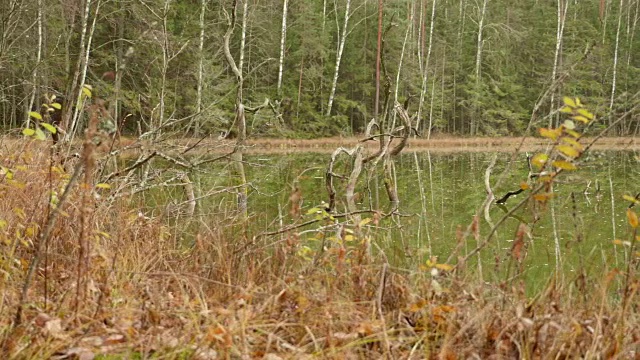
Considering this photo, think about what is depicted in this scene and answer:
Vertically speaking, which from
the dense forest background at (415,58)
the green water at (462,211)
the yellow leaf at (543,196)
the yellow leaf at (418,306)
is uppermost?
the dense forest background at (415,58)

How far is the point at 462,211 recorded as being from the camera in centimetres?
924

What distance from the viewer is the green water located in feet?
11.8

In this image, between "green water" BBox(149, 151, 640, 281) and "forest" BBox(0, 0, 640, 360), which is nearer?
"forest" BBox(0, 0, 640, 360)

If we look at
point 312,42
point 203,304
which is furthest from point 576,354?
point 312,42

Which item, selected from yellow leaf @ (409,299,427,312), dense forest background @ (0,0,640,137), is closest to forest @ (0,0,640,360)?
yellow leaf @ (409,299,427,312)

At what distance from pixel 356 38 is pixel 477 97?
265 inches

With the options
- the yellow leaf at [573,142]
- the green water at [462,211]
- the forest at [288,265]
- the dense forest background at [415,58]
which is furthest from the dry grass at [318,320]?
the dense forest background at [415,58]

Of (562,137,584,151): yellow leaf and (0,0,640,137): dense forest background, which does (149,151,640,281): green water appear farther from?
(0,0,640,137): dense forest background

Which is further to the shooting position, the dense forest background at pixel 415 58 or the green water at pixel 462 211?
the dense forest background at pixel 415 58

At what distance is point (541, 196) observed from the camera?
2.44 metres

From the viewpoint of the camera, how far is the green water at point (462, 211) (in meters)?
3.61

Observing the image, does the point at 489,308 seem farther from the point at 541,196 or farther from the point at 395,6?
the point at 395,6

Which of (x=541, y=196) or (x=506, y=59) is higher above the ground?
(x=506, y=59)

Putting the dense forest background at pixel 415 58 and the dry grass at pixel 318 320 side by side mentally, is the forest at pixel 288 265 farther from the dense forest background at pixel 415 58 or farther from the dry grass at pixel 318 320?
the dense forest background at pixel 415 58
